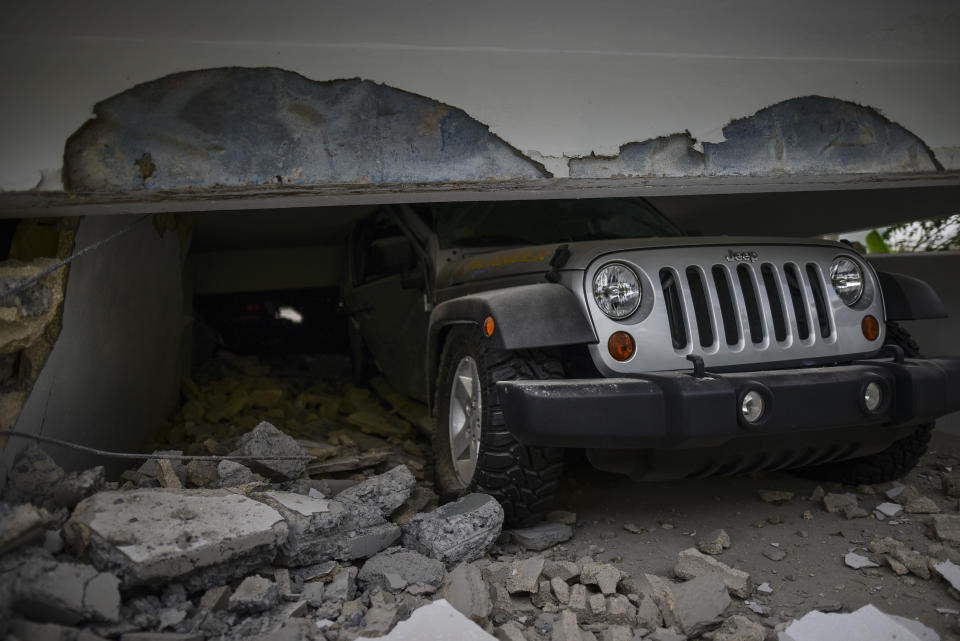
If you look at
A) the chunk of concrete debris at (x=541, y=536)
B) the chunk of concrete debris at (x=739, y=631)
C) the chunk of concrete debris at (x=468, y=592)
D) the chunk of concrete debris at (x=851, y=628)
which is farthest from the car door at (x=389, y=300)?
the chunk of concrete debris at (x=851, y=628)

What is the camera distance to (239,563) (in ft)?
7.95

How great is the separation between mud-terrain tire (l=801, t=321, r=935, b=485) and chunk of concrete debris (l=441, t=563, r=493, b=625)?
2150 mm

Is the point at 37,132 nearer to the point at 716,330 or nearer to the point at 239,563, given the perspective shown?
the point at 239,563

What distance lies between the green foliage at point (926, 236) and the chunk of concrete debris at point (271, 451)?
21.7ft

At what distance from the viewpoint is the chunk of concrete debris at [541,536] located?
2.95 metres

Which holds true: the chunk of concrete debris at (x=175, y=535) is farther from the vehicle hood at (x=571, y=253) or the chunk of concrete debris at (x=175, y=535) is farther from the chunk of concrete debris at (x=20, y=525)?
the vehicle hood at (x=571, y=253)

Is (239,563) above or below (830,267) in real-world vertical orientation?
below

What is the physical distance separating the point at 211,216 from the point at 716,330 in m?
4.37

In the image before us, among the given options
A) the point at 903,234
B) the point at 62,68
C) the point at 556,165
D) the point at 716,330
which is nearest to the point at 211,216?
the point at 62,68

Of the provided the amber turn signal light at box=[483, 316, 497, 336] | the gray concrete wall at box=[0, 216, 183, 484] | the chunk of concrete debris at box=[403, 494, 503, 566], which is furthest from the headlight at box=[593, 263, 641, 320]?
the gray concrete wall at box=[0, 216, 183, 484]

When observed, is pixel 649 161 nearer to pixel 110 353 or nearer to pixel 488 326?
pixel 488 326

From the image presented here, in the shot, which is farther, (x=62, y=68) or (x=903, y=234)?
(x=903, y=234)

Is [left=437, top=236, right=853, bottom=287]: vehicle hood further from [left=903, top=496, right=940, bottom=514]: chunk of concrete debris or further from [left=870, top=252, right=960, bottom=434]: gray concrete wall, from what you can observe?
[left=870, top=252, right=960, bottom=434]: gray concrete wall

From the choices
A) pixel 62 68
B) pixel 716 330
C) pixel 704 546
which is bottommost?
pixel 704 546
